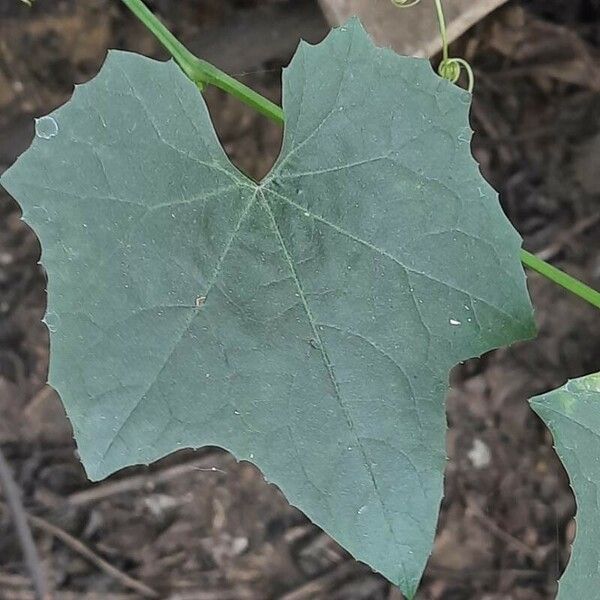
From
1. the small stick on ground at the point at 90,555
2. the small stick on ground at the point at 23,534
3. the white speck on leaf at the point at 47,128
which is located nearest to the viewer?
the white speck on leaf at the point at 47,128

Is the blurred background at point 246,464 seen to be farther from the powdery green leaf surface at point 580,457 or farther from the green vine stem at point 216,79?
the powdery green leaf surface at point 580,457

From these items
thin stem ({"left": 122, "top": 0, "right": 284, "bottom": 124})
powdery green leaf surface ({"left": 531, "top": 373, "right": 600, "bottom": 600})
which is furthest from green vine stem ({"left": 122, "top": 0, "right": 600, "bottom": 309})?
powdery green leaf surface ({"left": 531, "top": 373, "right": 600, "bottom": 600})

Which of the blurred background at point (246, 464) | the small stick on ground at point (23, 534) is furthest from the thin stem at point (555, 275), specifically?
the small stick on ground at point (23, 534)

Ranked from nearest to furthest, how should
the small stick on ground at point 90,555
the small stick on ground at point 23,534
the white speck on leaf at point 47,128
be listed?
1. the white speck on leaf at point 47,128
2. the small stick on ground at point 23,534
3. the small stick on ground at point 90,555

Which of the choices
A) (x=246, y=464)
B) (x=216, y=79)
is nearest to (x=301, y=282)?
(x=216, y=79)

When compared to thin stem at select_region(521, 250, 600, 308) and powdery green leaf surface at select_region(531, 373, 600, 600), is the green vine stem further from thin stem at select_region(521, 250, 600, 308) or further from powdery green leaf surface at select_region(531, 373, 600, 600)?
powdery green leaf surface at select_region(531, 373, 600, 600)

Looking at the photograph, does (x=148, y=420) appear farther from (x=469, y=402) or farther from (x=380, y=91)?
(x=469, y=402)
